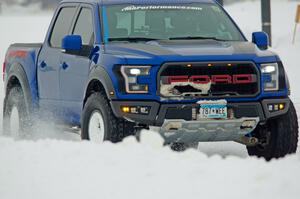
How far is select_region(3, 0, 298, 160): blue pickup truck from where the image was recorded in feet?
28.8

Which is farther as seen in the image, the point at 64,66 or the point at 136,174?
the point at 64,66

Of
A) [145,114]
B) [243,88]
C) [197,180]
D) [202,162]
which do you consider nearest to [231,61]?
[243,88]

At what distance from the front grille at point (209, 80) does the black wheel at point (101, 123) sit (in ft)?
1.48

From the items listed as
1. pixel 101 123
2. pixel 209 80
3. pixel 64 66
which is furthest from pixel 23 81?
pixel 209 80

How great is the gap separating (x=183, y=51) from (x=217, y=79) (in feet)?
1.28

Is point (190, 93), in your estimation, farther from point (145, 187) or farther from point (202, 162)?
point (145, 187)

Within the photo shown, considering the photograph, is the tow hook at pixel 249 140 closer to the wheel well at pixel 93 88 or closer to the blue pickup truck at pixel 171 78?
the blue pickup truck at pixel 171 78

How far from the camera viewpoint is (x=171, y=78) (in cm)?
877

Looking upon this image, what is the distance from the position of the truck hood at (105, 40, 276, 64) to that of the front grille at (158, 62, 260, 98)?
0.07m

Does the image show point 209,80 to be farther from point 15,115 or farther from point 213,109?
point 15,115

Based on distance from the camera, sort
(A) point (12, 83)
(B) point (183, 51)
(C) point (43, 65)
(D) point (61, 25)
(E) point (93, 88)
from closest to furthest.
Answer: (B) point (183, 51), (E) point (93, 88), (C) point (43, 65), (D) point (61, 25), (A) point (12, 83)

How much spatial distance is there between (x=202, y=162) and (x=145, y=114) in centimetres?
129

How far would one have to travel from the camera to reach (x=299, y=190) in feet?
21.7

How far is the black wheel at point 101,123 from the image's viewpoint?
8.82 m
